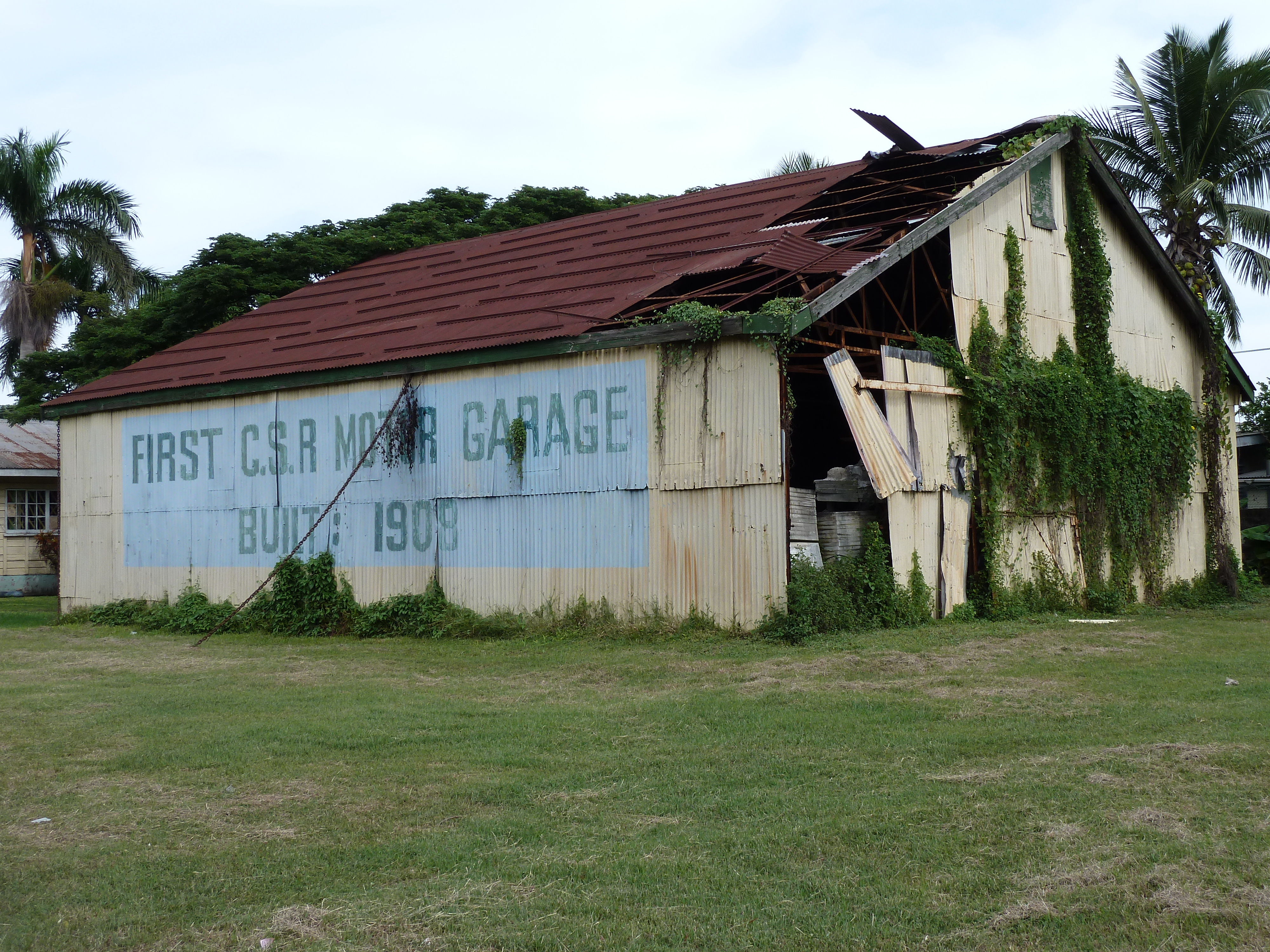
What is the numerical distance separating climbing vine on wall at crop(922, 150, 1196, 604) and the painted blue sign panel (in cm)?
509

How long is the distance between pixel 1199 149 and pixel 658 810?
25481mm

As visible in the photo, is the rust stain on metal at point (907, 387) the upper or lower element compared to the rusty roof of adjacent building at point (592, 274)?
lower

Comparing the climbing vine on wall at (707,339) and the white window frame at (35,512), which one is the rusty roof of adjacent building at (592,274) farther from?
the white window frame at (35,512)

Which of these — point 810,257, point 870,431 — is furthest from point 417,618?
point 810,257

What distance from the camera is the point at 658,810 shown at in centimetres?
695

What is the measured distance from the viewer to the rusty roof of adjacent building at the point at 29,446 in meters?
31.5

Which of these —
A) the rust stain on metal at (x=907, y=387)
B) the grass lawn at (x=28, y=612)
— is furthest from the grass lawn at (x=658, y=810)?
the grass lawn at (x=28, y=612)

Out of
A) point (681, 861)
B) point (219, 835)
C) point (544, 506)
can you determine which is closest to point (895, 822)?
point (681, 861)

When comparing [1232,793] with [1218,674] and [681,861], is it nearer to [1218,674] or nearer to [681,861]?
[681,861]

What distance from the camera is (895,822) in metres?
6.40

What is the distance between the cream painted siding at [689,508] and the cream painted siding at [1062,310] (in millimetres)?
4783

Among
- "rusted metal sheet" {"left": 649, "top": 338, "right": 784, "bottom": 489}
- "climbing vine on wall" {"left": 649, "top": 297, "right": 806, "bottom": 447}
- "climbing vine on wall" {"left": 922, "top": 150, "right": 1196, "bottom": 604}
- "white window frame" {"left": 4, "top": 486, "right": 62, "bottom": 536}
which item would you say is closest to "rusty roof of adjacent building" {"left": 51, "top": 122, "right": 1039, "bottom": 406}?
"climbing vine on wall" {"left": 649, "top": 297, "right": 806, "bottom": 447}

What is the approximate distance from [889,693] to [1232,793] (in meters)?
4.24

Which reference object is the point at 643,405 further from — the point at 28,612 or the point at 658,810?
the point at 28,612
